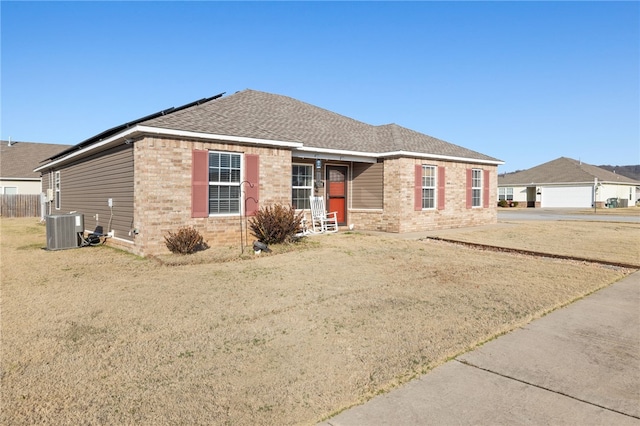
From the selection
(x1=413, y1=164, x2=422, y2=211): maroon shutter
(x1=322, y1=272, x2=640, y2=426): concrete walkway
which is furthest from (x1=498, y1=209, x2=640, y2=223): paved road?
(x1=322, y1=272, x2=640, y2=426): concrete walkway

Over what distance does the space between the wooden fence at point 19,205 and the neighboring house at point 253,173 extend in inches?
396

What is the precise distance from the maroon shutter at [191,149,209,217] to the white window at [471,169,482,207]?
12.2m

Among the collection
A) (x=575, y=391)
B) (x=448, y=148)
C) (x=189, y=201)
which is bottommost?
(x=575, y=391)

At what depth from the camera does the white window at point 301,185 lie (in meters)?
14.3

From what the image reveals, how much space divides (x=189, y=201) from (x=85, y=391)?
773 centimetres

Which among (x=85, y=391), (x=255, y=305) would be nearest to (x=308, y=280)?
(x=255, y=305)

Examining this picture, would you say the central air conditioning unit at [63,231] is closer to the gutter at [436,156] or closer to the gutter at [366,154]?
the gutter at [366,154]

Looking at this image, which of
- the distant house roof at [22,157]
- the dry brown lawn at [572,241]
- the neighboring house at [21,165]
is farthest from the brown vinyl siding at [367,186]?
the neighboring house at [21,165]

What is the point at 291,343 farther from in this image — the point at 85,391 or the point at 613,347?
the point at 613,347

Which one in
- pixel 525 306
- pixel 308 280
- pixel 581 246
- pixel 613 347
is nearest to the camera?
pixel 613 347

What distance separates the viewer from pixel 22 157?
1321 inches

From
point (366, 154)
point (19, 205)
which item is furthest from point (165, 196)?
point (19, 205)

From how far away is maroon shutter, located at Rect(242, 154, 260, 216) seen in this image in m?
11.8

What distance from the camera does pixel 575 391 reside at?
134 inches
